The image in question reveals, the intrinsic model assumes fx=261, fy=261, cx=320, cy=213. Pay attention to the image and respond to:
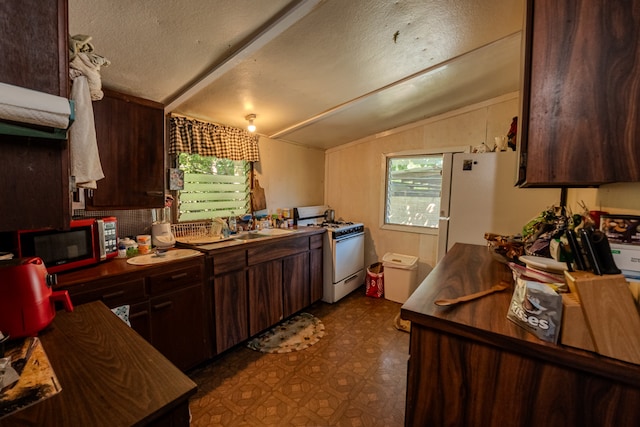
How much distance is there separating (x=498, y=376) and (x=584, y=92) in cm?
87

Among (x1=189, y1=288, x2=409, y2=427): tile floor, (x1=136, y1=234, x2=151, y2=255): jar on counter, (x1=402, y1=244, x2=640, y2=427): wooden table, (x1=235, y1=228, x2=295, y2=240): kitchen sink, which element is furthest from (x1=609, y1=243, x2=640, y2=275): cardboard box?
(x1=136, y1=234, x2=151, y2=255): jar on counter

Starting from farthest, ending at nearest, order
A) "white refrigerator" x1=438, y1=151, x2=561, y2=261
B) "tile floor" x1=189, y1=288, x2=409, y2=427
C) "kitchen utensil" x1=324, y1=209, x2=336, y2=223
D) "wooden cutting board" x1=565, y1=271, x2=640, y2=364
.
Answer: "kitchen utensil" x1=324, y1=209, x2=336, y2=223 → "white refrigerator" x1=438, y1=151, x2=561, y2=261 → "tile floor" x1=189, y1=288, x2=409, y2=427 → "wooden cutting board" x1=565, y1=271, x2=640, y2=364

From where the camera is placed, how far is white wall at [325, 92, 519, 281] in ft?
9.42

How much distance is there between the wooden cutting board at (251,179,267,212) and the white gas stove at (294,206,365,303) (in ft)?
1.56

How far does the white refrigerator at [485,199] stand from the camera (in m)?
2.16

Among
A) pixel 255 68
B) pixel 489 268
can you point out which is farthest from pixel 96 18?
pixel 489 268

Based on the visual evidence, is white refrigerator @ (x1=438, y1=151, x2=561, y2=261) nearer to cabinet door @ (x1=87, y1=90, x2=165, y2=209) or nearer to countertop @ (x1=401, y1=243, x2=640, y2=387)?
countertop @ (x1=401, y1=243, x2=640, y2=387)

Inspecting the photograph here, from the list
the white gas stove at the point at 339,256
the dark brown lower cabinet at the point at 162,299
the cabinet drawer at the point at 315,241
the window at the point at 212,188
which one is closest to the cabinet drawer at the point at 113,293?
the dark brown lower cabinet at the point at 162,299

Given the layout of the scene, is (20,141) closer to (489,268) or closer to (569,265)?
(569,265)

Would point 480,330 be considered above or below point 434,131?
below

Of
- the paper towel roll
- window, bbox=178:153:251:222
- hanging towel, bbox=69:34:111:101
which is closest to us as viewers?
the paper towel roll

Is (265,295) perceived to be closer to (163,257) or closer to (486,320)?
(163,257)

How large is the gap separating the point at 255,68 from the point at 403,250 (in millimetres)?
2714

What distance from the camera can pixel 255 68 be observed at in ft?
5.89
